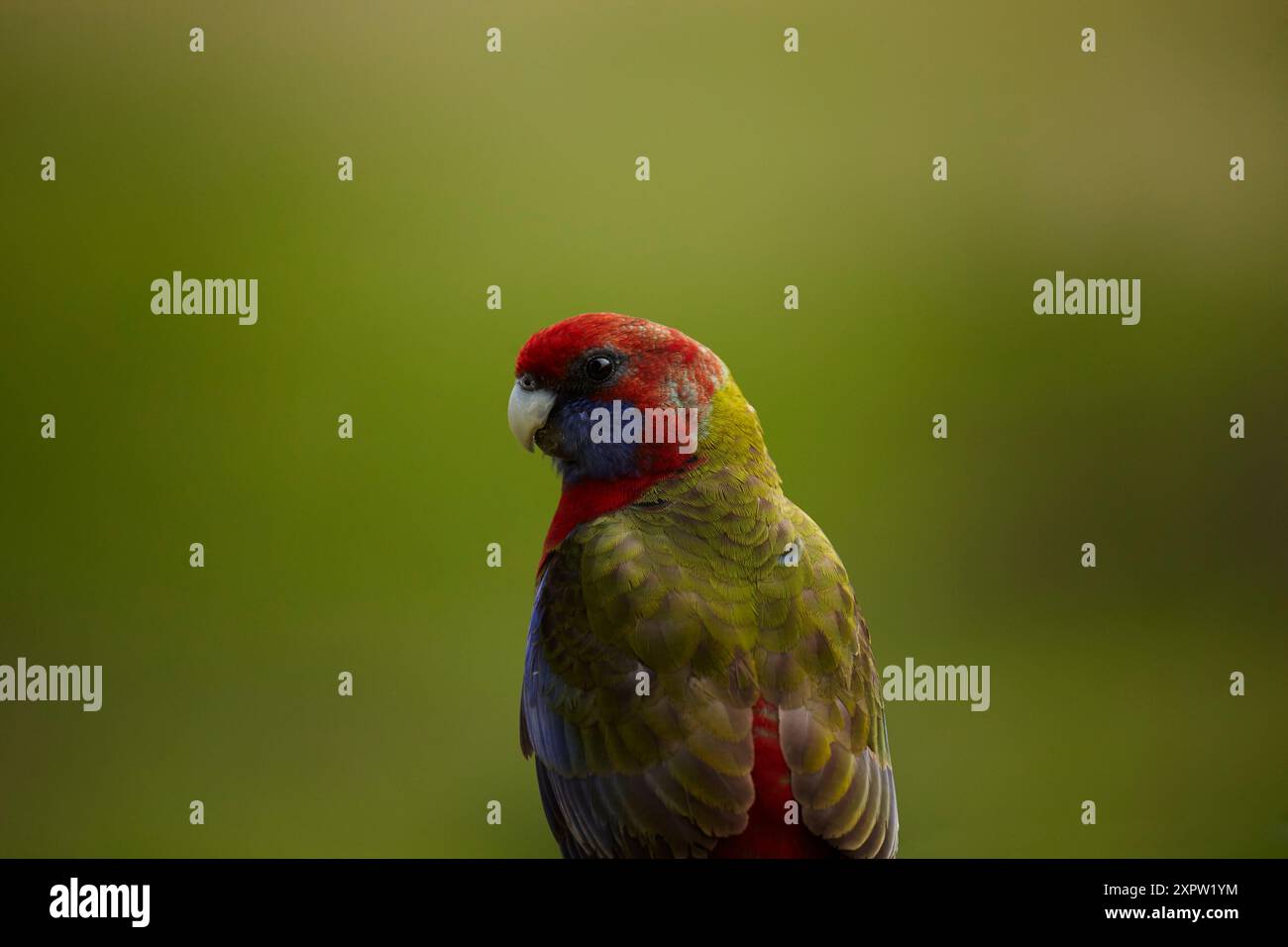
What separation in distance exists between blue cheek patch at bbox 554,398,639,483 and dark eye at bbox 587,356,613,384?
0.18ft

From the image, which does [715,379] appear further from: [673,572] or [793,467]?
[793,467]

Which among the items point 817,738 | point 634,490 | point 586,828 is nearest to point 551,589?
point 634,490

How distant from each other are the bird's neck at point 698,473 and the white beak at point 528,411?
0.50ft

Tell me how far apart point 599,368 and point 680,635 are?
0.61 m

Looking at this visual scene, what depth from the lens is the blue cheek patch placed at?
2420mm

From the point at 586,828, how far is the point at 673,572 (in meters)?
0.55

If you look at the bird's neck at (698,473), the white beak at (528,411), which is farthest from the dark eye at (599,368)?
the bird's neck at (698,473)

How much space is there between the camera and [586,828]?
7.49ft

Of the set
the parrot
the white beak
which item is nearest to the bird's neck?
the parrot

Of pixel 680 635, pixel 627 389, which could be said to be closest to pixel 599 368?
pixel 627 389

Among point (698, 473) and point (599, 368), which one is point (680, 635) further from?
point (599, 368)

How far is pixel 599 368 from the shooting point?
95.2 inches

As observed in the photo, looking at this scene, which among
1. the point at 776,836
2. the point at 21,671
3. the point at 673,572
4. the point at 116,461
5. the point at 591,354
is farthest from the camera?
the point at 116,461

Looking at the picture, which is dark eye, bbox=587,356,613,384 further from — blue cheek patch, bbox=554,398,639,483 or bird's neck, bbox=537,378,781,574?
bird's neck, bbox=537,378,781,574
